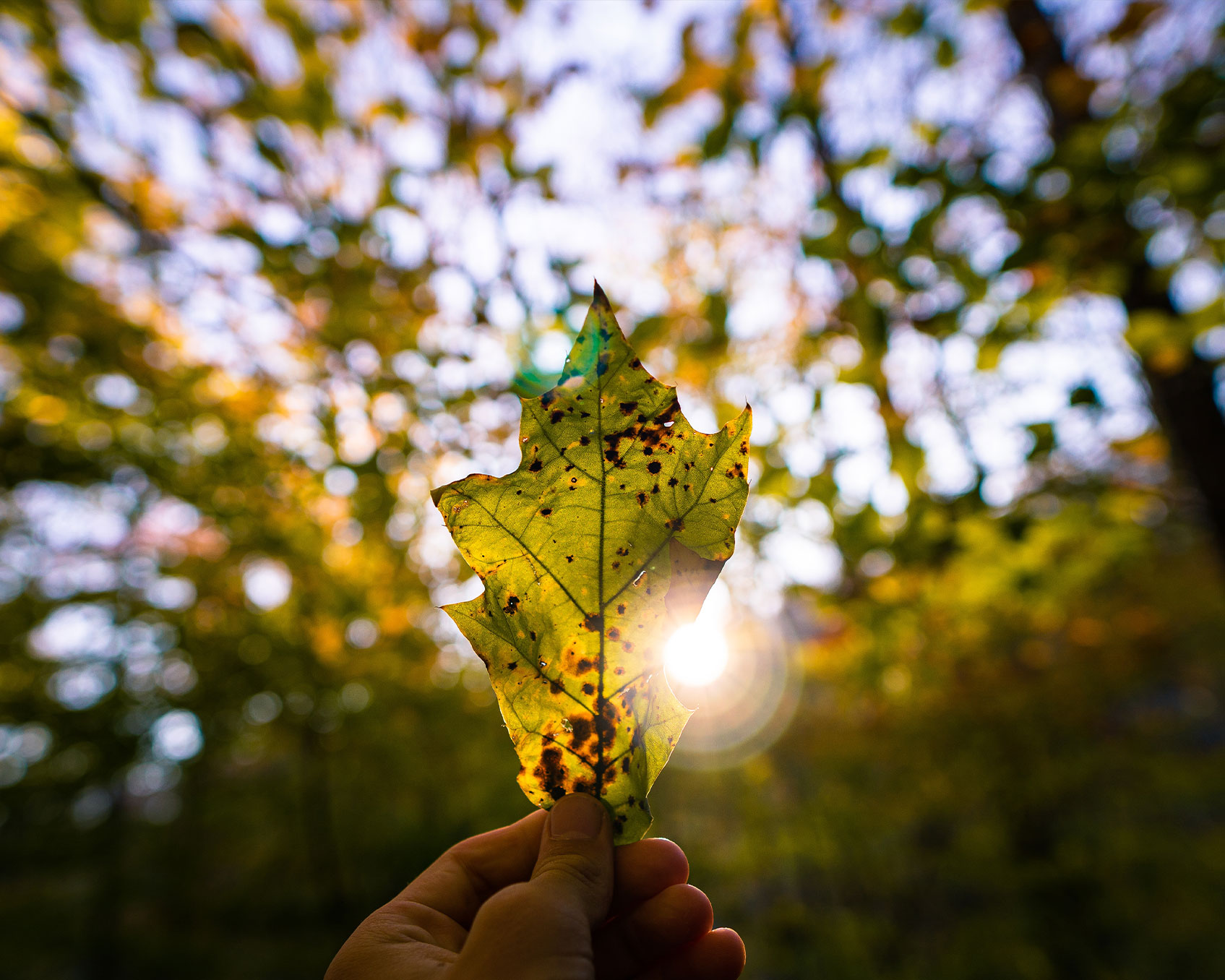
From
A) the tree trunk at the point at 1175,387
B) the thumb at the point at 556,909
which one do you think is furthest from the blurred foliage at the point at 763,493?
the thumb at the point at 556,909

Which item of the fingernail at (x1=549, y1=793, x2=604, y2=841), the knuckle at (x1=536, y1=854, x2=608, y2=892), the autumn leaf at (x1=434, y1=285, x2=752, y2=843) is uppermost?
the autumn leaf at (x1=434, y1=285, x2=752, y2=843)

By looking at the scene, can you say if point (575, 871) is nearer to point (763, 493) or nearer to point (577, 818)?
point (577, 818)

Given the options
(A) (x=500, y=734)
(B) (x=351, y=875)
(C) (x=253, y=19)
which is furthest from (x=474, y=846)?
(B) (x=351, y=875)

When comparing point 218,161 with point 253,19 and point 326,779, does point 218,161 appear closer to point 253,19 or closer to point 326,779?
point 253,19

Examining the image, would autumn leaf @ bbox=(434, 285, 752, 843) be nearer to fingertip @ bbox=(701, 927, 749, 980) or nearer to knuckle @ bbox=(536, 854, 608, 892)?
knuckle @ bbox=(536, 854, 608, 892)

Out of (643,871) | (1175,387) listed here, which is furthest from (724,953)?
(1175,387)

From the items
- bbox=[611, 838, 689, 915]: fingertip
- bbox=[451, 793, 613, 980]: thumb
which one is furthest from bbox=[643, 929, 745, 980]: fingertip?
bbox=[451, 793, 613, 980]: thumb
